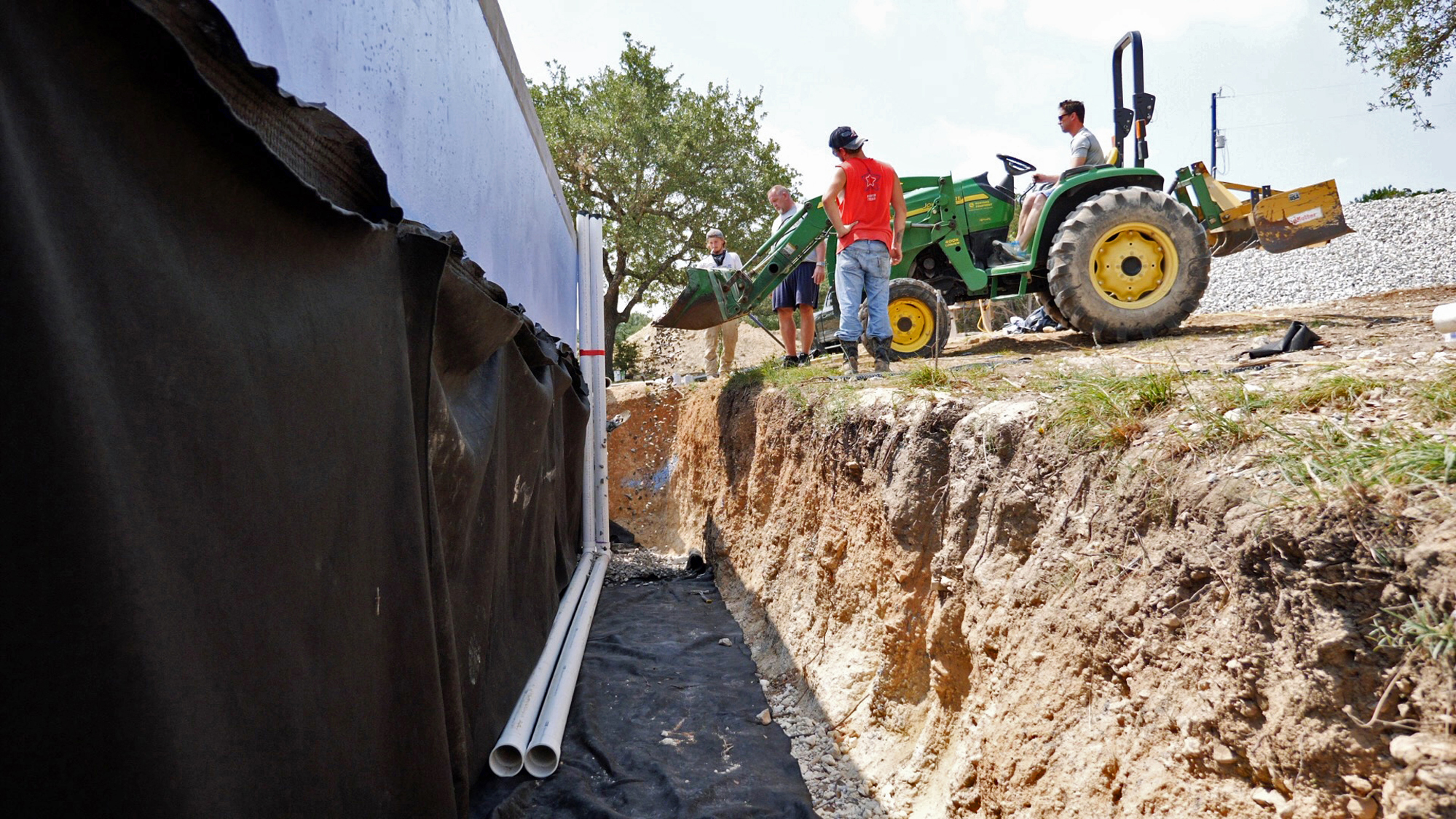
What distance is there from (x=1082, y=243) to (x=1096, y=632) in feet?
15.4

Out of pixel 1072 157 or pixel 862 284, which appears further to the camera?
pixel 1072 157

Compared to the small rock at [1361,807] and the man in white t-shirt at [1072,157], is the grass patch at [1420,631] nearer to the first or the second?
the small rock at [1361,807]

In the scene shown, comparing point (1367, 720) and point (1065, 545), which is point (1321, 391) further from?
point (1367, 720)

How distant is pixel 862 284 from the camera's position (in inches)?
222

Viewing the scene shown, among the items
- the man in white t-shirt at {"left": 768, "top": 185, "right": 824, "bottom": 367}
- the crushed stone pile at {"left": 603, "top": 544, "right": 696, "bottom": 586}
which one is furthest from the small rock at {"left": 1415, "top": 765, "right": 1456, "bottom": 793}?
the man in white t-shirt at {"left": 768, "top": 185, "right": 824, "bottom": 367}

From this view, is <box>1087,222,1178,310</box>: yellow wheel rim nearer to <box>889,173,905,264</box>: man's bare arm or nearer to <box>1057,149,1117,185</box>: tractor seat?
<box>1057,149,1117,185</box>: tractor seat

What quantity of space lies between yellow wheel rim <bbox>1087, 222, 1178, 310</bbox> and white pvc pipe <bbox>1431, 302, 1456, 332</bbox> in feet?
9.70

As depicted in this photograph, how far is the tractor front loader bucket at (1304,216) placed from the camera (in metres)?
6.23

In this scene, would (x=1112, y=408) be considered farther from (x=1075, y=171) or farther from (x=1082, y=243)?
(x=1075, y=171)

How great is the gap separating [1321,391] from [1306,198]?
17.7 feet

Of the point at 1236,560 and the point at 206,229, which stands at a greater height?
the point at 206,229

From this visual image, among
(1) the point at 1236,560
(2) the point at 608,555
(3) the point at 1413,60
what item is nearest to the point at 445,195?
(1) the point at 1236,560

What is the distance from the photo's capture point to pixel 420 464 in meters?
2.12

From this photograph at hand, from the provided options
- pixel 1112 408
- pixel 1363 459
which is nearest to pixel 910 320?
pixel 1112 408
